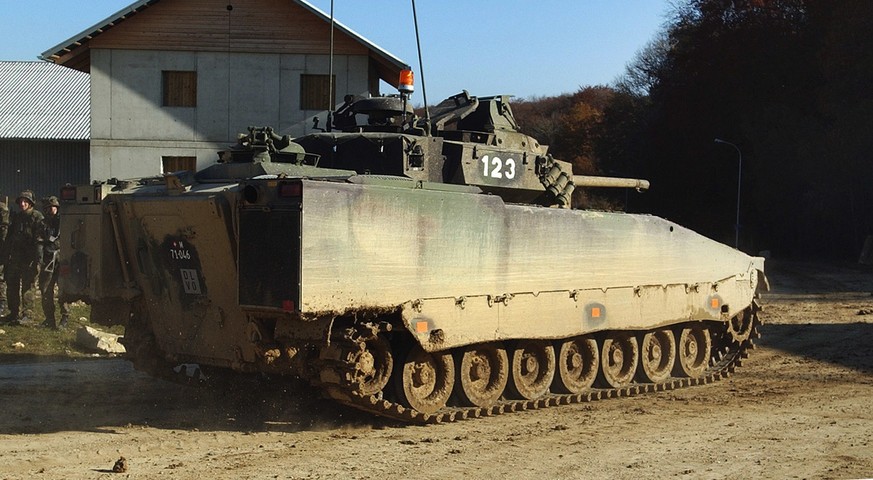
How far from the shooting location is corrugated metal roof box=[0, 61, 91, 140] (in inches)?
1382

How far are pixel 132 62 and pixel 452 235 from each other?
66.8 ft

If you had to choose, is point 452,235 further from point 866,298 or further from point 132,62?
point 132,62

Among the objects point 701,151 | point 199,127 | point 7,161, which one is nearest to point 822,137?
point 701,151

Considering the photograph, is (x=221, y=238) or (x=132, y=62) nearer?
(x=221, y=238)

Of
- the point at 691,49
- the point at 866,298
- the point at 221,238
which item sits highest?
the point at 691,49

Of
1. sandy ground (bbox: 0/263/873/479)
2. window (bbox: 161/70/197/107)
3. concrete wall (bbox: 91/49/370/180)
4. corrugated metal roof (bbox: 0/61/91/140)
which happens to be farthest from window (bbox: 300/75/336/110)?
sandy ground (bbox: 0/263/873/479)

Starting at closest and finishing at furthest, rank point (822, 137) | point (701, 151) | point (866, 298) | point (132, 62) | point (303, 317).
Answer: point (303, 317)
point (866, 298)
point (132, 62)
point (822, 137)
point (701, 151)

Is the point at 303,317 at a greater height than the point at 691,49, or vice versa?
the point at 691,49

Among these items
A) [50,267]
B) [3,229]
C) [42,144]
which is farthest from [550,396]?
[42,144]

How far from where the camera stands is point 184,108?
91.0 feet

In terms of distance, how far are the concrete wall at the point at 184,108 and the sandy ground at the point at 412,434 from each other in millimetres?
15177

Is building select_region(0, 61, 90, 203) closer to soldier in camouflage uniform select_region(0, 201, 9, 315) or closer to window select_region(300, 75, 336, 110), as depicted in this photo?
window select_region(300, 75, 336, 110)

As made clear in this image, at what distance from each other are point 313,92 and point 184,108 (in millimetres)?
3525

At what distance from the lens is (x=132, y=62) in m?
27.5
